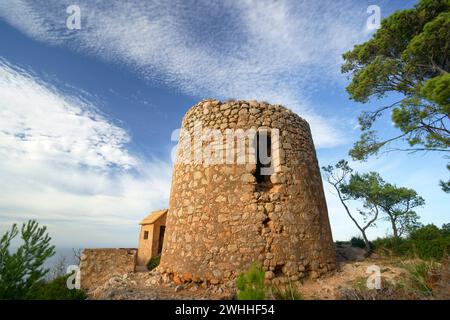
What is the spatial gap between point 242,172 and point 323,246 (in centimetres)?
267

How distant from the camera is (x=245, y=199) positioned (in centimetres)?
595

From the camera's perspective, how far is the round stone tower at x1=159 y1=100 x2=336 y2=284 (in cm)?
565

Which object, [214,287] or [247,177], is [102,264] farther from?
[247,177]

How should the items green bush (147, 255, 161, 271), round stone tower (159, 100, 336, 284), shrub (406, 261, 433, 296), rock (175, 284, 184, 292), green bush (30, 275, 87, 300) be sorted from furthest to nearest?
green bush (147, 255, 161, 271), round stone tower (159, 100, 336, 284), rock (175, 284, 184, 292), shrub (406, 261, 433, 296), green bush (30, 275, 87, 300)

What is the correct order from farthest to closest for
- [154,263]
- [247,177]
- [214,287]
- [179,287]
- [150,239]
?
1. [150,239]
2. [154,263]
3. [247,177]
4. [179,287]
5. [214,287]

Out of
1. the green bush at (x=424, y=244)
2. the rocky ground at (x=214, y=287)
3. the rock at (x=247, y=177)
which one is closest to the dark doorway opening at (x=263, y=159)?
the rock at (x=247, y=177)

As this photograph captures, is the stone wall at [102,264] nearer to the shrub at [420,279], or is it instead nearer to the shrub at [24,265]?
the shrub at [24,265]

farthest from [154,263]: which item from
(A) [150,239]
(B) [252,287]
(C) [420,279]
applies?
(C) [420,279]

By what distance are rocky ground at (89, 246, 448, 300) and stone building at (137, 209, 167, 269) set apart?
11.9 metres

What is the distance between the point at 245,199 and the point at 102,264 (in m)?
9.43

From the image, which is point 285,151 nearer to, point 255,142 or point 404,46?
point 255,142

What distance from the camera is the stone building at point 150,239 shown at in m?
17.7

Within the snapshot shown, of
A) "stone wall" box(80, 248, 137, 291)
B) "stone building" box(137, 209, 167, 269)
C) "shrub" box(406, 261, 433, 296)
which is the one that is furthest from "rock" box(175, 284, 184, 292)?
"stone building" box(137, 209, 167, 269)

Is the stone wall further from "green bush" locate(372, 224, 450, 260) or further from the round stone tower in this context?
"green bush" locate(372, 224, 450, 260)
